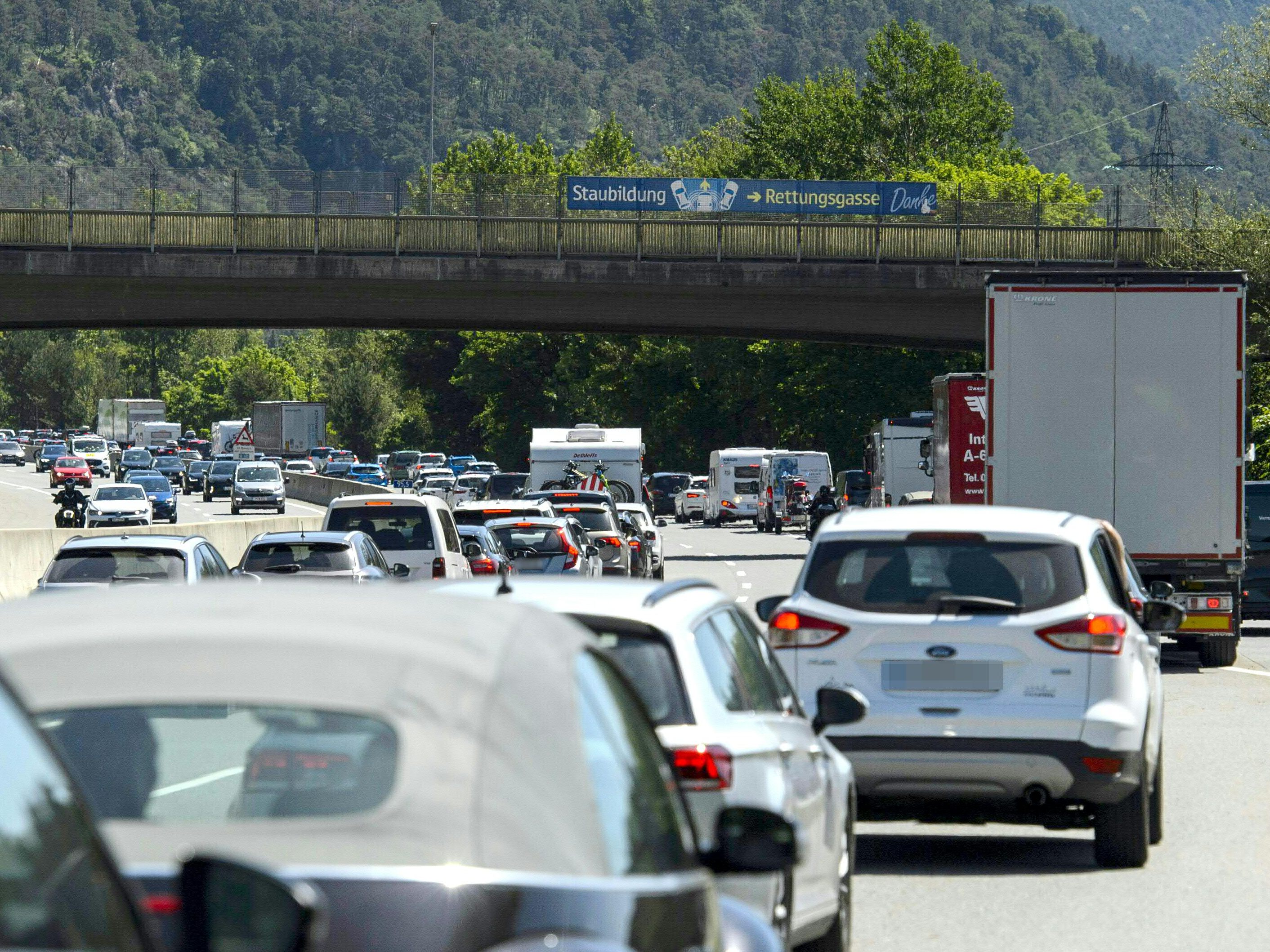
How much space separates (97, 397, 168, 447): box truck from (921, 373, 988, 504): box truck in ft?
346

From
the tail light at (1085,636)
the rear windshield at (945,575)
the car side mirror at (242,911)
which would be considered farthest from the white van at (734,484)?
the car side mirror at (242,911)

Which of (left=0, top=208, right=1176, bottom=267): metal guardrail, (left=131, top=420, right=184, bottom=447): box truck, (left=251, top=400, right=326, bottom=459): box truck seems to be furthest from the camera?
(left=131, top=420, right=184, bottom=447): box truck

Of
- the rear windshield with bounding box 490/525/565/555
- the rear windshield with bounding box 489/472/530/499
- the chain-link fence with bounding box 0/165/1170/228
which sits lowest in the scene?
the rear windshield with bounding box 490/525/565/555

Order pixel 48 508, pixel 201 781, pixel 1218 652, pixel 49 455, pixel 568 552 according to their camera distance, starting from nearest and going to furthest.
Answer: pixel 201 781 < pixel 1218 652 < pixel 568 552 < pixel 48 508 < pixel 49 455

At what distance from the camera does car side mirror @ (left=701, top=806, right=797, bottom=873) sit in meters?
4.36

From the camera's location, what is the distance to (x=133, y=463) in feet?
283

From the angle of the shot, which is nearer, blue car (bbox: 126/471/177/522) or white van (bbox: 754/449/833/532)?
blue car (bbox: 126/471/177/522)

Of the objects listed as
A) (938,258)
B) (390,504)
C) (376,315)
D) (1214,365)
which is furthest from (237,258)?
(1214,365)

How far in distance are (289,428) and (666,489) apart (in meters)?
32.4

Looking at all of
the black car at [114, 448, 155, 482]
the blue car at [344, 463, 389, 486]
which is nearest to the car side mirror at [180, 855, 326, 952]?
the black car at [114, 448, 155, 482]

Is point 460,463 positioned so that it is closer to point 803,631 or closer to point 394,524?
point 394,524

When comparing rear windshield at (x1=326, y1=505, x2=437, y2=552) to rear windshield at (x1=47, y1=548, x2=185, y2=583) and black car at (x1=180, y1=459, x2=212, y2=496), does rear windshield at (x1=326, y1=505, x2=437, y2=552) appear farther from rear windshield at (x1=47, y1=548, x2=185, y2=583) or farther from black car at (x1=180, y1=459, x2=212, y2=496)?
black car at (x1=180, y1=459, x2=212, y2=496)

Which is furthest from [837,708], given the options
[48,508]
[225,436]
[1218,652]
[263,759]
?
[225,436]

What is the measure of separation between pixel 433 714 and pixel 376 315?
51.3 metres
